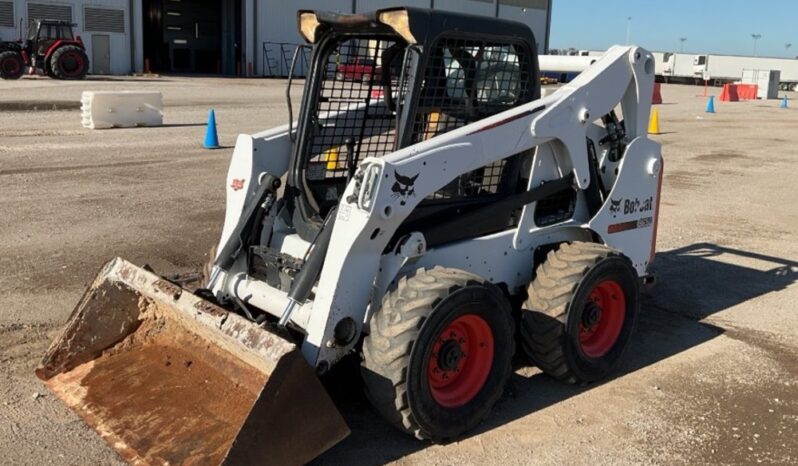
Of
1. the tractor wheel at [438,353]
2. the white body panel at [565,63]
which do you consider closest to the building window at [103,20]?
the white body panel at [565,63]

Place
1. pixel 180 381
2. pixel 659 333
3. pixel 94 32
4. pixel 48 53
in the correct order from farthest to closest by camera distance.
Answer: pixel 94 32
pixel 48 53
pixel 659 333
pixel 180 381

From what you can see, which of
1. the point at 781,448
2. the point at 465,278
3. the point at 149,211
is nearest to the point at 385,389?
the point at 465,278

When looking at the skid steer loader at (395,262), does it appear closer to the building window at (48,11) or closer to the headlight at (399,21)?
the headlight at (399,21)

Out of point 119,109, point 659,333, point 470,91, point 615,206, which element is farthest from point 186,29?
point 470,91

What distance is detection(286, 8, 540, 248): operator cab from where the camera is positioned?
166 inches

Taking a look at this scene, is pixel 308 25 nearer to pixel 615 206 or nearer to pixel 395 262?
pixel 395 262

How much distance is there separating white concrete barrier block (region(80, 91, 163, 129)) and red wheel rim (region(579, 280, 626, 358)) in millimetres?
14035

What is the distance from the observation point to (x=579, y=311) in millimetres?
4480

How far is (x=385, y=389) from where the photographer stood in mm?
3729

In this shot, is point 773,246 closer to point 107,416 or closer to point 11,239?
point 107,416

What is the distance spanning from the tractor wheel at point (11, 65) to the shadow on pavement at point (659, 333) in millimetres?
28172

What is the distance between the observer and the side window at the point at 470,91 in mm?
4332

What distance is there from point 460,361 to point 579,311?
86 centimetres

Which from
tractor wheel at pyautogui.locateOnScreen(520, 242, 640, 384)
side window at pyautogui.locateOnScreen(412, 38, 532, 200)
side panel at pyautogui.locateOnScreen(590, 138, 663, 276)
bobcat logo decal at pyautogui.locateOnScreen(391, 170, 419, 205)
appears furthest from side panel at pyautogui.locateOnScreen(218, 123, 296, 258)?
side panel at pyautogui.locateOnScreen(590, 138, 663, 276)
